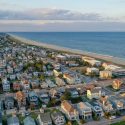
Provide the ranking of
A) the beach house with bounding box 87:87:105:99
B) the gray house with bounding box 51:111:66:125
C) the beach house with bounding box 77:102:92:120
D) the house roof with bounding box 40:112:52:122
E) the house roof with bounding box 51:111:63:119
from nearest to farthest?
the house roof with bounding box 40:112:52:122, the gray house with bounding box 51:111:66:125, the house roof with bounding box 51:111:63:119, the beach house with bounding box 77:102:92:120, the beach house with bounding box 87:87:105:99

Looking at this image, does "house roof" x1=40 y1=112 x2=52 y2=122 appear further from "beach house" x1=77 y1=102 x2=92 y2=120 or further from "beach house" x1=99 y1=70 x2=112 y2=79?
"beach house" x1=99 y1=70 x2=112 y2=79

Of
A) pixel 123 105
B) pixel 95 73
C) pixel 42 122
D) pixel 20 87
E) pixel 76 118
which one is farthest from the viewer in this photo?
pixel 95 73

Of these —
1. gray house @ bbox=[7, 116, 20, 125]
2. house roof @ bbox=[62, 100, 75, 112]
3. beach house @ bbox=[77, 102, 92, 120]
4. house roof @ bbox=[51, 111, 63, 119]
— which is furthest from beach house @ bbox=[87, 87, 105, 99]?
gray house @ bbox=[7, 116, 20, 125]

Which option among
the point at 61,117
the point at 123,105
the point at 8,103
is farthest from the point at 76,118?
the point at 8,103

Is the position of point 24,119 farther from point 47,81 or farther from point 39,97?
point 47,81

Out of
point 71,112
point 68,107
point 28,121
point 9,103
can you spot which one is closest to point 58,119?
point 71,112

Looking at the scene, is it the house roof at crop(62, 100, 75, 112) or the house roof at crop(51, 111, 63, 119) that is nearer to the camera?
the house roof at crop(51, 111, 63, 119)

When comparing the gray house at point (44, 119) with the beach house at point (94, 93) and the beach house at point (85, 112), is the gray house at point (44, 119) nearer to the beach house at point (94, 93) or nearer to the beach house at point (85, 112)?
the beach house at point (85, 112)

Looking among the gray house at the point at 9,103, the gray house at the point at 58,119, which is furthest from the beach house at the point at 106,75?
the gray house at the point at 58,119

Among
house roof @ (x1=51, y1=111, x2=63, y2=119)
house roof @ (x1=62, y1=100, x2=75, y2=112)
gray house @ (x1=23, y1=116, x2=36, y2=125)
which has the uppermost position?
house roof @ (x1=62, y1=100, x2=75, y2=112)
